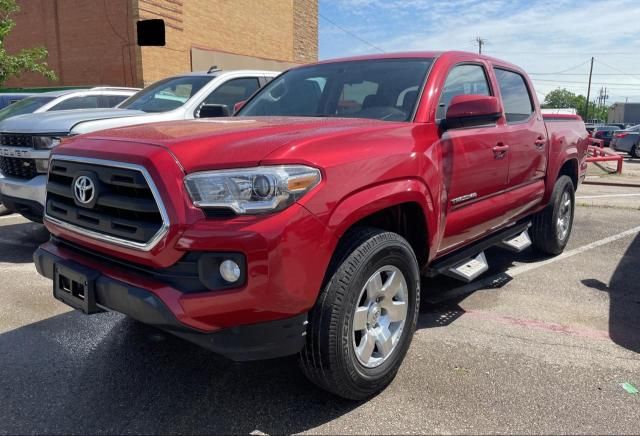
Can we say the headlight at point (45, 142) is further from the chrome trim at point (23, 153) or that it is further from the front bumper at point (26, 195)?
the front bumper at point (26, 195)

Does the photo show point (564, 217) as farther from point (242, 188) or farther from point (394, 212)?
point (242, 188)

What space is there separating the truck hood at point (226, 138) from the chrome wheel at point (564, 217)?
3.21m

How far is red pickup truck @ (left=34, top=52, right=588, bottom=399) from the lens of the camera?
2.27 meters

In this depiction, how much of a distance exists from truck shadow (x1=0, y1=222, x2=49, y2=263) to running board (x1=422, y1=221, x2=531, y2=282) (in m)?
4.23

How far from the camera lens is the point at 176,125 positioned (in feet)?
10.0

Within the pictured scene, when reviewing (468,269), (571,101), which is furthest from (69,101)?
(571,101)

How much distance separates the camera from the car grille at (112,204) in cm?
239

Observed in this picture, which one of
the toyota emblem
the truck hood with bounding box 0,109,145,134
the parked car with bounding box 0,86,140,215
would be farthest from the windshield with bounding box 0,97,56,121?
the toyota emblem

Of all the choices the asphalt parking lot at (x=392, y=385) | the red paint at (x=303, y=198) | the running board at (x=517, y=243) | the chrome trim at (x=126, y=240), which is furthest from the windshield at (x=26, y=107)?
the running board at (x=517, y=243)

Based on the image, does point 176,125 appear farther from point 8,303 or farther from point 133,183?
point 8,303

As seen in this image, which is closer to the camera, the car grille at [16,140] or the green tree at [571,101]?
the car grille at [16,140]

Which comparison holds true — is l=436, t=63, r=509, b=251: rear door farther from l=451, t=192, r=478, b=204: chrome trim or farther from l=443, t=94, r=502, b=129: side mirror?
l=443, t=94, r=502, b=129: side mirror

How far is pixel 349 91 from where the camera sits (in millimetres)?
3811

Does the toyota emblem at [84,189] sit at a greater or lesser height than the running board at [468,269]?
greater
